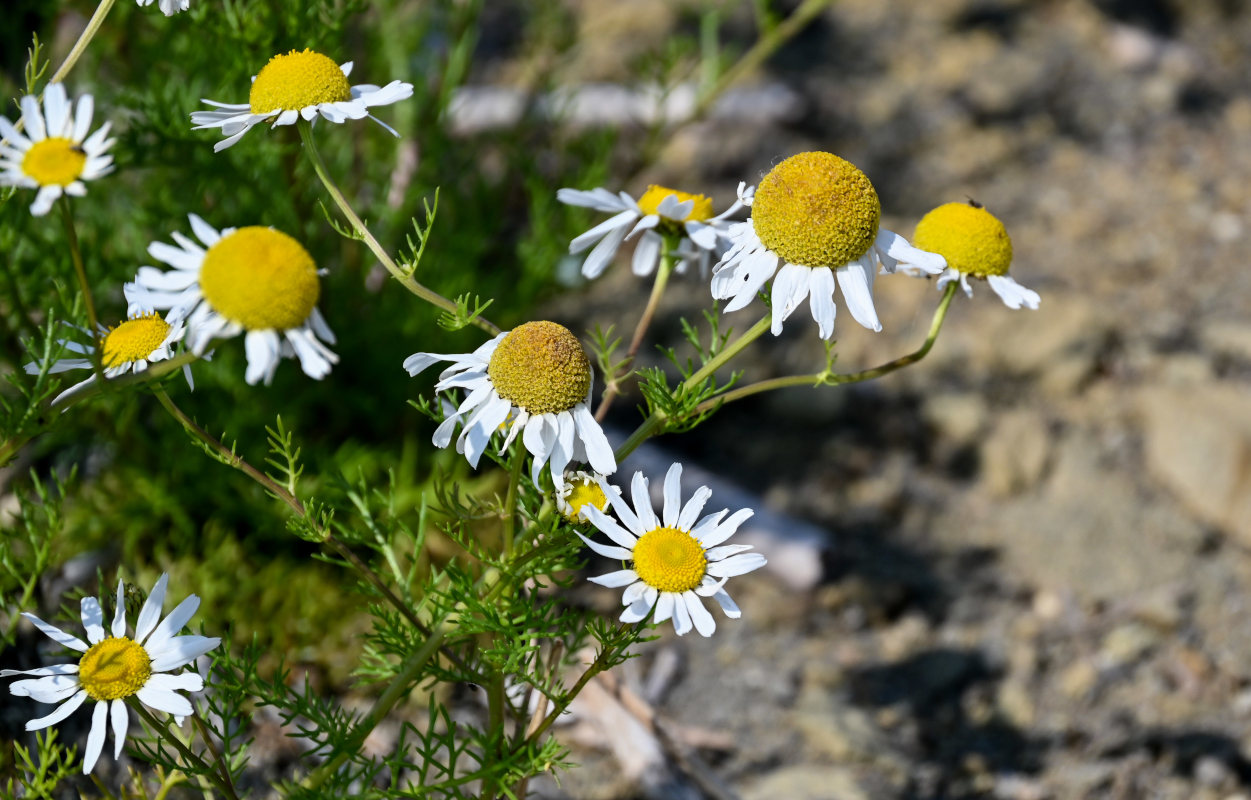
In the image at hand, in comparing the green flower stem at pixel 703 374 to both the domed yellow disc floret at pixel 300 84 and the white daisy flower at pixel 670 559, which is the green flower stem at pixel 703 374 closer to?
the white daisy flower at pixel 670 559

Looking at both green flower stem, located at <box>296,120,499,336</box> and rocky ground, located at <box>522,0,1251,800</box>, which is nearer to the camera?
green flower stem, located at <box>296,120,499,336</box>

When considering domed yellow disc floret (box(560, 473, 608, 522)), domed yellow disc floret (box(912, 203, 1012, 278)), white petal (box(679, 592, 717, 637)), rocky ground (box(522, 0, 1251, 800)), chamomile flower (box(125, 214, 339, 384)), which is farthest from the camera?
rocky ground (box(522, 0, 1251, 800))

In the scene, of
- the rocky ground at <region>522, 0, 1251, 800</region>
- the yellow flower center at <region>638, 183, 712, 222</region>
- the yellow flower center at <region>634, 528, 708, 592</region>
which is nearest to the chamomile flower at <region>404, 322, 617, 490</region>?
the yellow flower center at <region>634, 528, 708, 592</region>

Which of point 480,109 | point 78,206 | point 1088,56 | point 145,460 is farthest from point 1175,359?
point 78,206

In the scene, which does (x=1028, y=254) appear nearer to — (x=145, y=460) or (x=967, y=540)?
(x=967, y=540)

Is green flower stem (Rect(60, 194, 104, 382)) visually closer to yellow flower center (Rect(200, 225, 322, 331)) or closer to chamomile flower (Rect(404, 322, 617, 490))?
yellow flower center (Rect(200, 225, 322, 331))

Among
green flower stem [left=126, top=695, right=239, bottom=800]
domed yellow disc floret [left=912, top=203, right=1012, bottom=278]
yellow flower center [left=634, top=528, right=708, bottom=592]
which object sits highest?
domed yellow disc floret [left=912, top=203, right=1012, bottom=278]
